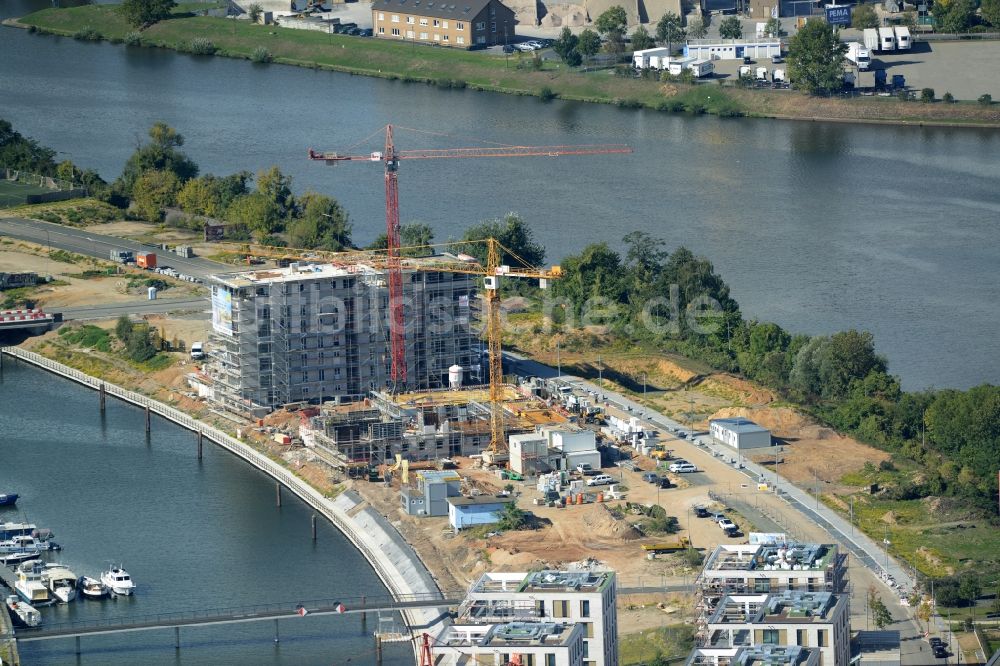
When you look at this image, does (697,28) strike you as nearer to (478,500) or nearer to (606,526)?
(478,500)

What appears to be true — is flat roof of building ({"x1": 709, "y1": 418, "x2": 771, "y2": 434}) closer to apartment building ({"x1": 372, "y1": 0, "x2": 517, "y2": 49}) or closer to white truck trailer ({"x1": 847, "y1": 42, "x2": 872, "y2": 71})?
white truck trailer ({"x1": 847, "y1": 42, "x2": 872, "y2": 71})

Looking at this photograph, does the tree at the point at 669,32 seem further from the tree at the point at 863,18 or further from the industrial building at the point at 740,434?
the industrial building at the point at 740,434

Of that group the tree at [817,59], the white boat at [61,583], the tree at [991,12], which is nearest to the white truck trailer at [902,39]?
the tree at [991,12]

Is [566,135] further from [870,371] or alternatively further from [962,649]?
[962,649]

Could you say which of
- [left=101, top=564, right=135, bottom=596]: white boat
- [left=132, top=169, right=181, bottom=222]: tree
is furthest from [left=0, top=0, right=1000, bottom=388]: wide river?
[left=101, top=564, right=135, bottom=596]: white boat

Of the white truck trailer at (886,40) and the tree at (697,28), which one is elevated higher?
the tree at (697,28)

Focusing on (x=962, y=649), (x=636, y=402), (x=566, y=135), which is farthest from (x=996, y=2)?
(x=962, y=649)

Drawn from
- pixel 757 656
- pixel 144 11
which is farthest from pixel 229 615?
pixel 144 11
